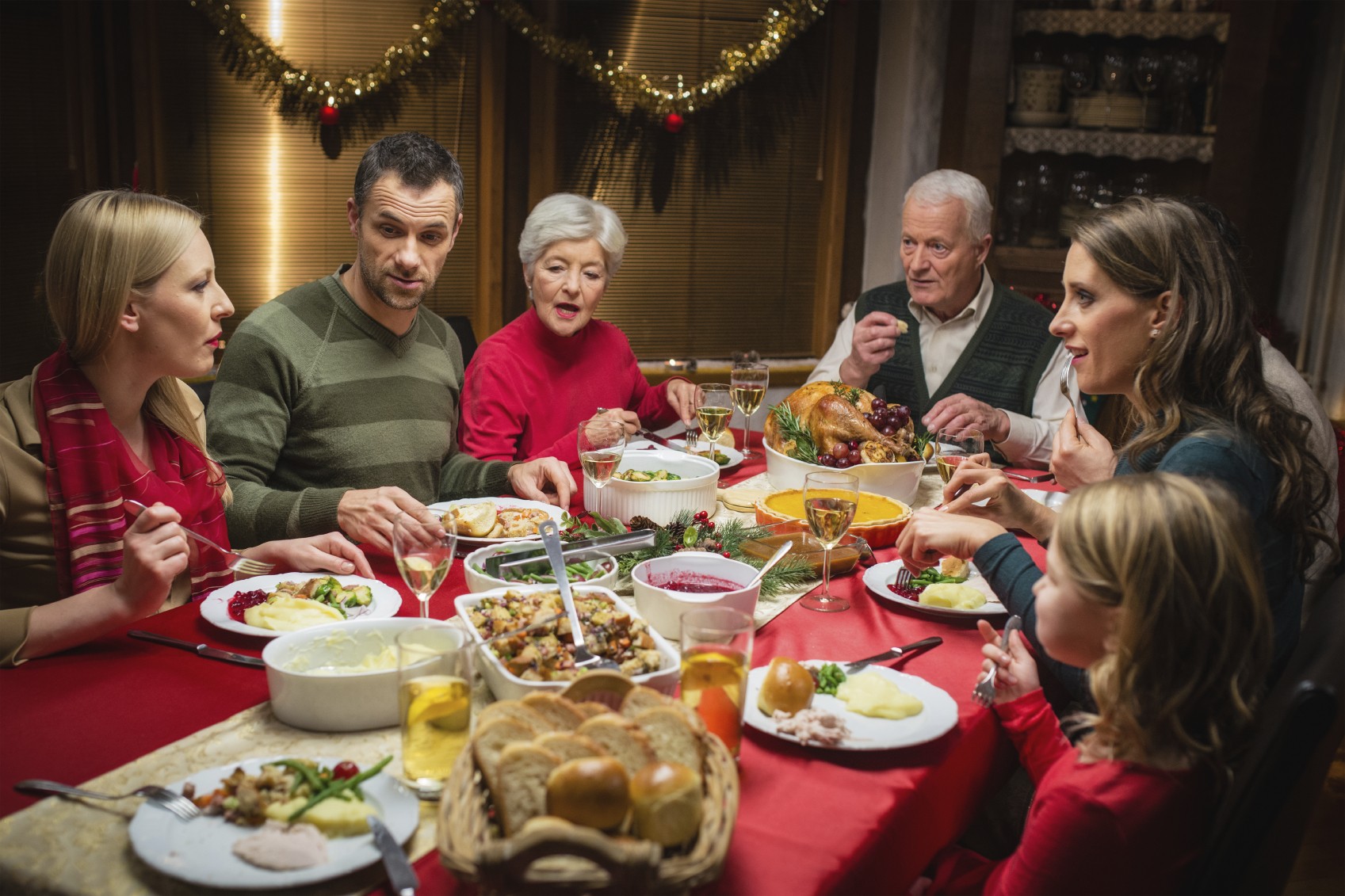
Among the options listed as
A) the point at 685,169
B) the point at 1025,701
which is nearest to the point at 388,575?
the point at 1025,701

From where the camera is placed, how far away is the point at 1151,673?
1186mm

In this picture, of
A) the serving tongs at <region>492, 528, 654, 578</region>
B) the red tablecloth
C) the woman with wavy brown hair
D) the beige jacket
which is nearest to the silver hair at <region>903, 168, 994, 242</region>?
the woman with wavy brown hair

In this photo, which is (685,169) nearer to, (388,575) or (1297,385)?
(1297,385)

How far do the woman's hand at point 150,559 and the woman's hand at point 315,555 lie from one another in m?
0.28

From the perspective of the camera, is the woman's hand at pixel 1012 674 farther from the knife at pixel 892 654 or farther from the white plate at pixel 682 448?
the white plate at pixel 682 448

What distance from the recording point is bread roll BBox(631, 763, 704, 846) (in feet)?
3.30

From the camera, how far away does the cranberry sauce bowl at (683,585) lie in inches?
64.1

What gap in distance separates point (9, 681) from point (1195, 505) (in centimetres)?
151

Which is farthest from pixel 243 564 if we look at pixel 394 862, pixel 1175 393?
pixel 1175 393

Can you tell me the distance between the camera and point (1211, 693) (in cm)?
122

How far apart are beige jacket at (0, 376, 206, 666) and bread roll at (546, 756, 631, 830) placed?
3.90 feet

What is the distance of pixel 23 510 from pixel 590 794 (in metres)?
1.26

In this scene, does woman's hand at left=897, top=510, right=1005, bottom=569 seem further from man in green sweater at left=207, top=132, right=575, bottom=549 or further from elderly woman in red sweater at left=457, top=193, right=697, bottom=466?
elderly woman in red sweater at left=457, top=193, right=697, bottom=466

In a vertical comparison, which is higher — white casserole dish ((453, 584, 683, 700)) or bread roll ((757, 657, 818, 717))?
white casserole dish ((453, 584, 683, 700))
